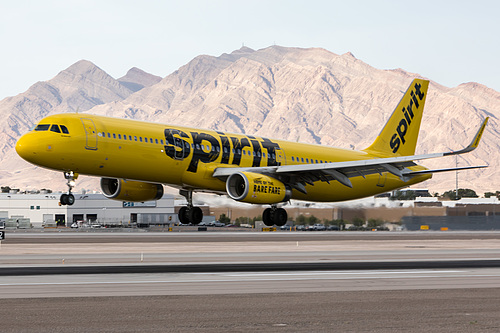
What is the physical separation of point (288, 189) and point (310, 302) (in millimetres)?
25637

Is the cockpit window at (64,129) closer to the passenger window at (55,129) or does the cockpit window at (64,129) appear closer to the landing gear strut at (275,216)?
the passenger window at (55,129)

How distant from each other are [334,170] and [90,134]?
17027 mm

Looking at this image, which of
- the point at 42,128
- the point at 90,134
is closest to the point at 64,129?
the point at 42,128

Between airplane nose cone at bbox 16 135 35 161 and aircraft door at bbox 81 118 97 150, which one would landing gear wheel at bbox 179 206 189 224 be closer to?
aircraft door at bbox 81 118 97 150

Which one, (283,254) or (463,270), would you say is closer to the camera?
(463,270)

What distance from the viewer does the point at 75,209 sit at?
175375 mm

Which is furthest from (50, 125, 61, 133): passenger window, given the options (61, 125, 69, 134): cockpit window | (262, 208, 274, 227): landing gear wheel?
(262, 208, 274, 227): landing gear wheel

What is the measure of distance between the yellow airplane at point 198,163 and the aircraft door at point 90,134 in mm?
56

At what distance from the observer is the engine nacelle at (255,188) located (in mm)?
47250

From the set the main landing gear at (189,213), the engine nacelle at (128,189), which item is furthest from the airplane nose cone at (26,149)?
the main landing gear at (189,213)

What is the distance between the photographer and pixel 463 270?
126ft

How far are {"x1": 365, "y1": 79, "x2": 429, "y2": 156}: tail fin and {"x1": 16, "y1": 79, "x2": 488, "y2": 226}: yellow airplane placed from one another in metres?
4.03

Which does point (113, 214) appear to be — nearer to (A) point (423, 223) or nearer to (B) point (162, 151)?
(A) point (423, 223)

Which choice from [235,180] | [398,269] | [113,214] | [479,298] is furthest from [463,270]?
[113,214]
